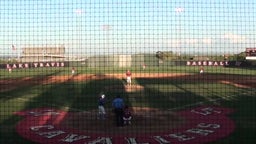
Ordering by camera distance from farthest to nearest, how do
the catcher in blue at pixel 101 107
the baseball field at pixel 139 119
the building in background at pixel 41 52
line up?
the catcher in blue at pixel 101 107
the building in background at pixel 41 52
the baseball field at pixel 139 119

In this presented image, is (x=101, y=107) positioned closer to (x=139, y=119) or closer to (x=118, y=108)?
(x=118, y=108)

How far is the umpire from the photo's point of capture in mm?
10959

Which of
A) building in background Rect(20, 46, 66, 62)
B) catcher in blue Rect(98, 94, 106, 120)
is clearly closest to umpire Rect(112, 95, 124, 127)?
catcher in blue Rect(98, 94, 106, 120)

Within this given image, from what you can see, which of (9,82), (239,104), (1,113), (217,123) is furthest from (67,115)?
(9,82)

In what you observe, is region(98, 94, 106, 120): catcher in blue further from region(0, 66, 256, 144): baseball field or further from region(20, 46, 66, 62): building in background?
region(20, 46, 66, 62): building in background

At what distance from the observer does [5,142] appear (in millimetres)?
9562

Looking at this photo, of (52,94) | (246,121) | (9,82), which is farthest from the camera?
(9,82)

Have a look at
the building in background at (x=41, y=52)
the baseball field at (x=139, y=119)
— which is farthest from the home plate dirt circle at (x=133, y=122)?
the building in background at (x=41, y=52)

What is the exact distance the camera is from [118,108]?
11008 mm

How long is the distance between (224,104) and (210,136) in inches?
213

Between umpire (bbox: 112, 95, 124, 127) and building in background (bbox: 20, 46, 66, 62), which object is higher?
building in background (bbox: 20, 46, 66, 62)

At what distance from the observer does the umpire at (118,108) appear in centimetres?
1096

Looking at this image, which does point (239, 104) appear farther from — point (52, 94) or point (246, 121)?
point (52, 94)

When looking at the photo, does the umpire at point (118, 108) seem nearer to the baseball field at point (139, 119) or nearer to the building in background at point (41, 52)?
the baseball field at point (139, 119)
